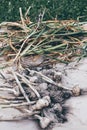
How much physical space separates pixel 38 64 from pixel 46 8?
5.14 feet

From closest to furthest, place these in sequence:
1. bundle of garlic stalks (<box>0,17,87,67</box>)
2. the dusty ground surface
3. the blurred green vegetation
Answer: the dusty ground surface → bundle of garlic stalks (<box>0,17,87,67</box>) → the blurred green vegetation

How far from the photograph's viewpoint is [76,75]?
3834 mm

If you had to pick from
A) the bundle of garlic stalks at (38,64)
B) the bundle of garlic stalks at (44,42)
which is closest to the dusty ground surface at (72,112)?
the bundle of garlic stalks at (38,64)

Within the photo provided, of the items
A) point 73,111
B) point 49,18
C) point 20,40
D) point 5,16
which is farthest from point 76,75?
point 5,16

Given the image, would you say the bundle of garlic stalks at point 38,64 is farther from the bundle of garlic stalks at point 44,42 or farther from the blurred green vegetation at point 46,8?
the blurred green vegetation at point 46,8

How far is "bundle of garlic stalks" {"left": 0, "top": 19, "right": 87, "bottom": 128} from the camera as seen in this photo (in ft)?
10.9

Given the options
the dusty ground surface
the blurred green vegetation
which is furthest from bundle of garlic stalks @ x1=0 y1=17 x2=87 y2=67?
the blurred green vegetation

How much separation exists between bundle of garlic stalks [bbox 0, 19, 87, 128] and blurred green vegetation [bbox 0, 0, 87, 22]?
0.55 metres

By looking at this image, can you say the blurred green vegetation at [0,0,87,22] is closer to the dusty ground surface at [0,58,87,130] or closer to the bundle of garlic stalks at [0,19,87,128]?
the bundle of garlic stalks at [0,19,87,128]

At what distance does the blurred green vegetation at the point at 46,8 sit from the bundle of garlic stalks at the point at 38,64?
0.55 m

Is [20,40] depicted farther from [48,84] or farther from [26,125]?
[26,125]

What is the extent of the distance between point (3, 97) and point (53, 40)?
1134 mm

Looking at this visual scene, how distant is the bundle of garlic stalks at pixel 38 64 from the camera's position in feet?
10.9

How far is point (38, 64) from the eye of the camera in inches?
161
